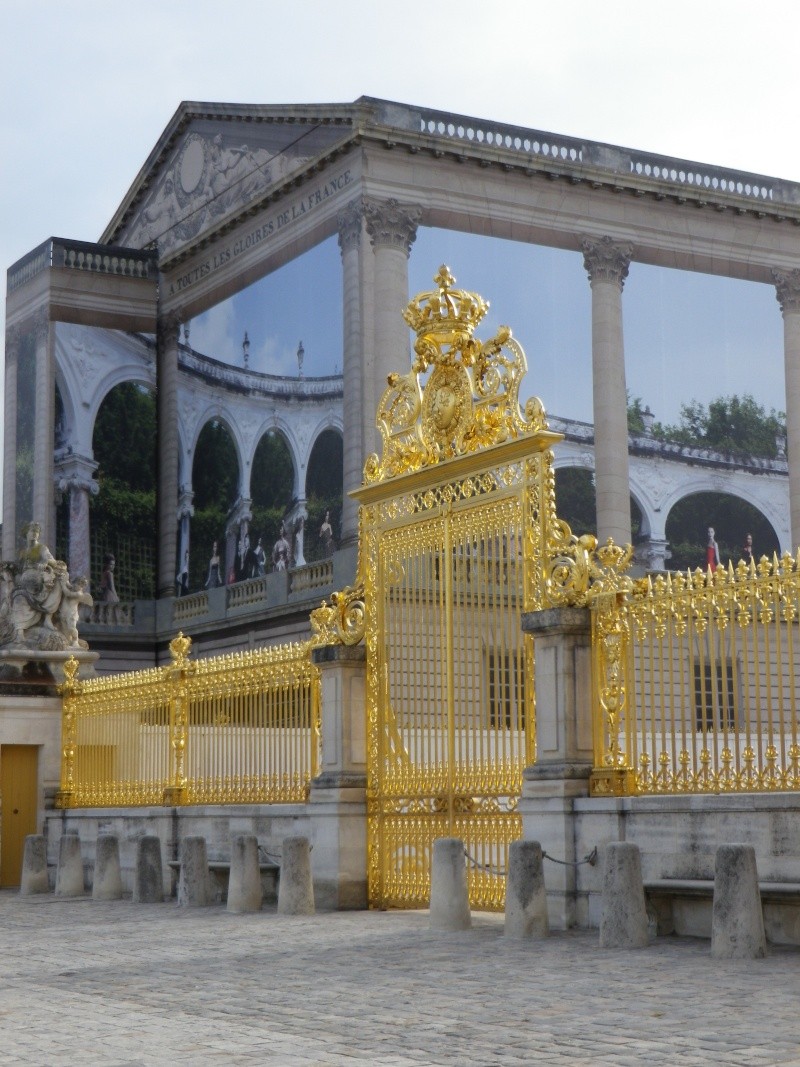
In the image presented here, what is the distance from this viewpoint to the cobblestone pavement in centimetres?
877

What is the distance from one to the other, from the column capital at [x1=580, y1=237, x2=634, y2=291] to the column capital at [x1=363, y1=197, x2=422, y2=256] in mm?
4725

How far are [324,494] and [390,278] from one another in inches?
204

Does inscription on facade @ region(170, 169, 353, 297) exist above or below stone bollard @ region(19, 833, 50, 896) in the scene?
above

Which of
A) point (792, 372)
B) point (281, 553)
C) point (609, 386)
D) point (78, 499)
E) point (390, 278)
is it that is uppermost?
point (390, 278)

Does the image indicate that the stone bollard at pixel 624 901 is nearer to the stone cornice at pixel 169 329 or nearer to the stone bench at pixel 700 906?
the stone bench at pixel 700 906

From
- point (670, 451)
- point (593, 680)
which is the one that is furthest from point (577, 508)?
point (593, 680)

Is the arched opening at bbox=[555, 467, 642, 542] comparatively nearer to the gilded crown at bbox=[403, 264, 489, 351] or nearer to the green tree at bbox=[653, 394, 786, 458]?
the green tree at bbox=[653, 394, 786, 458]

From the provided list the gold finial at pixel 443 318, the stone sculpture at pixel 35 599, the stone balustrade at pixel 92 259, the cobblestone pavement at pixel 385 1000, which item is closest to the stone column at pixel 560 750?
the cobblestone pavement at pixel 385 1000

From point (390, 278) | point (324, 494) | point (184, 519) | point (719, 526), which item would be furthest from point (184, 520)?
point (719, 526)

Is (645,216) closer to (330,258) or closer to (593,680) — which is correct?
(330,258)

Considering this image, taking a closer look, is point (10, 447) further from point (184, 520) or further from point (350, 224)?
point (350, 224)

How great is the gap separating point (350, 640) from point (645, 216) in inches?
964

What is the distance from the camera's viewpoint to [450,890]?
15.5m

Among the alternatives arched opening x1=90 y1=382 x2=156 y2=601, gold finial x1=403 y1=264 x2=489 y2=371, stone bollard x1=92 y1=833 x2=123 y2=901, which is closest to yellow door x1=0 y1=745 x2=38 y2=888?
stone bollard x1=92 y1=833 x2=123 y2=901
